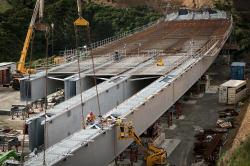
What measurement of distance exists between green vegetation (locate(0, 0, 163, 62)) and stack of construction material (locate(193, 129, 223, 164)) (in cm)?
5527

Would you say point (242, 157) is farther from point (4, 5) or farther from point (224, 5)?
point (224, 5)

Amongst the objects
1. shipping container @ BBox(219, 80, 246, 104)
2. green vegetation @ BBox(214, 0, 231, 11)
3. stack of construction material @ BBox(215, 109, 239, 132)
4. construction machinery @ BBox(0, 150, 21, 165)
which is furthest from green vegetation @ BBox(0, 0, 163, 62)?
construction machinery @ BBox(0, 150, 21, 165)

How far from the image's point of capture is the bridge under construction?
2144 cm

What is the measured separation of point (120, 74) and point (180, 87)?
23.1 feet

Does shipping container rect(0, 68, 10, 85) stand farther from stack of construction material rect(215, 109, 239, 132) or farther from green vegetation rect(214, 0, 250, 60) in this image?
green vegetation rect(214, 0, 250, 60)

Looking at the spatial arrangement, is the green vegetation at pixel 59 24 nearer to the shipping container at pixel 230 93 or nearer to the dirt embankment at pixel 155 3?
the dirt embankment at pixel 155 3

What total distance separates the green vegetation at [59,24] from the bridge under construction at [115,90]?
29270mm

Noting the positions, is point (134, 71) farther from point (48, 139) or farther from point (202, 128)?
point (48, 139)

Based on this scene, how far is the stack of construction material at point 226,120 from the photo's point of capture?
1364 inches

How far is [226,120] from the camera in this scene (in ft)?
122

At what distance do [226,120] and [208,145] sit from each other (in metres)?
8.94

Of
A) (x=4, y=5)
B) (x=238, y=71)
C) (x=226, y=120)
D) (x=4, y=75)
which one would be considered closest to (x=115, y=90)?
(x=226, y=120)

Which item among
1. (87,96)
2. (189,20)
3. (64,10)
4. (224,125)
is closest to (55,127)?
(87,96)

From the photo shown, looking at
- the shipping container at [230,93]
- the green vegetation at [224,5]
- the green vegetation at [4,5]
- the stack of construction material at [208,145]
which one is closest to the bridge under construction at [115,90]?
the shipping container at [230,93]
